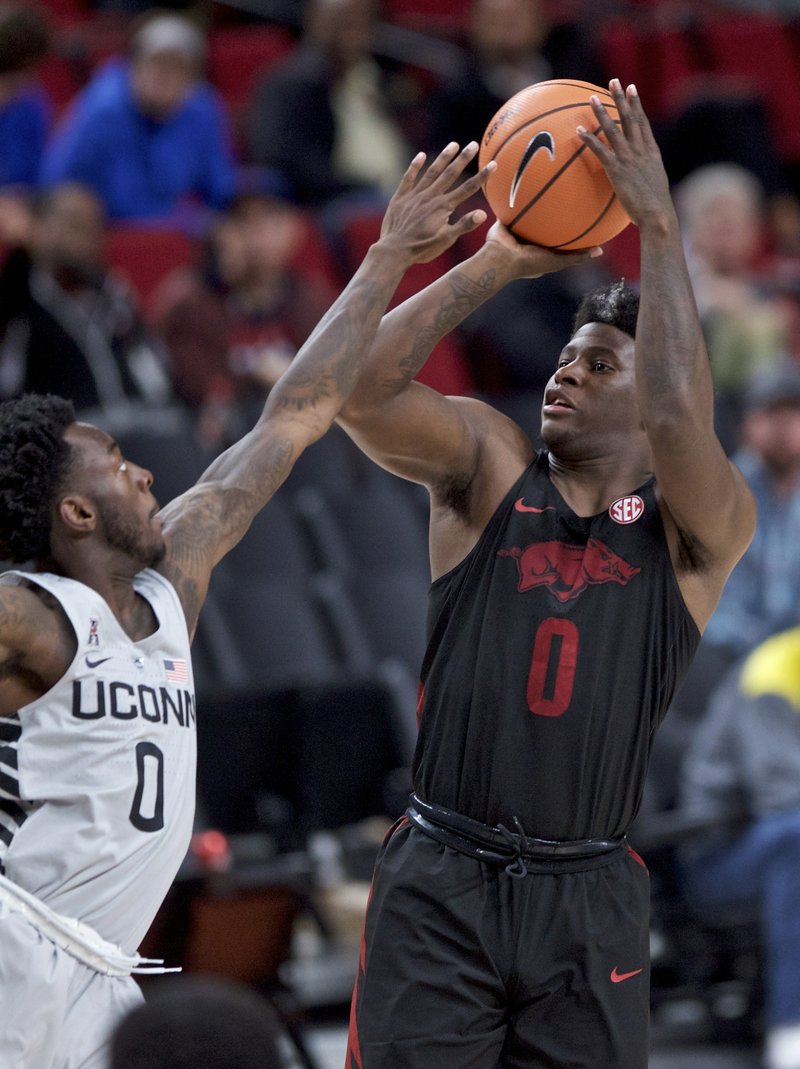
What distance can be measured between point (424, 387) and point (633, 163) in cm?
63

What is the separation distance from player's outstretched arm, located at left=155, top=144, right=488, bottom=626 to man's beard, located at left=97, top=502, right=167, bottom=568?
0.12m

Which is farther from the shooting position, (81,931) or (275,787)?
(275,787)

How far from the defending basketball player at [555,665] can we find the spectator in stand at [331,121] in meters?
5.62

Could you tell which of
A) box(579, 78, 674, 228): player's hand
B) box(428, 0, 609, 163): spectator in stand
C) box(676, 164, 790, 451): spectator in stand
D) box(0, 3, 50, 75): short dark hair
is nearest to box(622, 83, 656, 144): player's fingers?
box(579, 78, 674, 228): player's hand

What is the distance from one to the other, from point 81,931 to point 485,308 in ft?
19.7

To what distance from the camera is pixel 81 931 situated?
3.34 m

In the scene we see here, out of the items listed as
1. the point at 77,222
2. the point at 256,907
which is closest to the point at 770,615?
the point at 256,907

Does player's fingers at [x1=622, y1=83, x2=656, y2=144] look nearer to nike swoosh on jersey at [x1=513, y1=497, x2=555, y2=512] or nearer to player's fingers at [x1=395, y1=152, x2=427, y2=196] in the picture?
player's fingers at [x1=395, y1=152, x2=427, y2=196]

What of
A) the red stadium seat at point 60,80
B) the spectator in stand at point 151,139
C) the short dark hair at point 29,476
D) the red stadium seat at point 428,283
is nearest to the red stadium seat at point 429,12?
the red stadium seat at point 60,80

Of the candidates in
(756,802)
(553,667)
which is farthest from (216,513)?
(756,802)

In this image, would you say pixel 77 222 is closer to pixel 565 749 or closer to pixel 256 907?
pixel 256 907

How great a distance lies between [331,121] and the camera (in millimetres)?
9609

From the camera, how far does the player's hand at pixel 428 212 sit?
3.90 meters

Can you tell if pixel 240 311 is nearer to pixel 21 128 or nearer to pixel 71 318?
pixel 71 318
